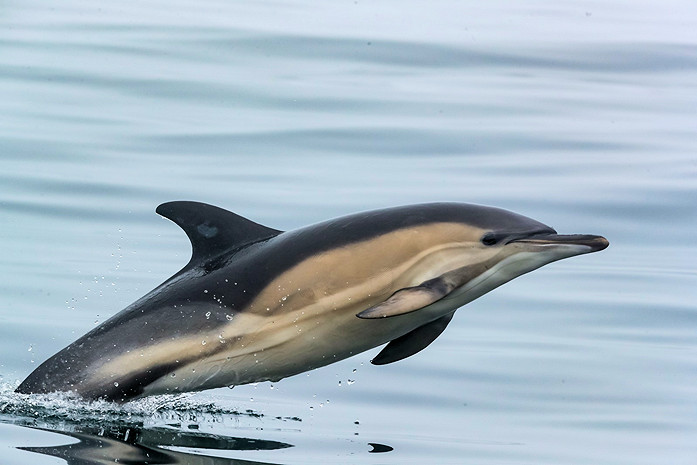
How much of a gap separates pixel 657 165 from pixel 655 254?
11.6 feet

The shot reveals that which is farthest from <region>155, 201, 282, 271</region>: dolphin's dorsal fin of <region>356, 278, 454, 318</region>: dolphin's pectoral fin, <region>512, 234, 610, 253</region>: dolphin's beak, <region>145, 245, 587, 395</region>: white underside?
<region>512, 234, 610, 253</region>: dolphin's beak

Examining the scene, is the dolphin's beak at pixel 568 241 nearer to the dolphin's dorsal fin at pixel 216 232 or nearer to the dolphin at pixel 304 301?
the dolphin at pixel 304 301

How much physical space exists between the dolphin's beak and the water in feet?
3.58

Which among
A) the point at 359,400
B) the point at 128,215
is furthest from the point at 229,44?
the point at 359,400

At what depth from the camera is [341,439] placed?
22.9ft

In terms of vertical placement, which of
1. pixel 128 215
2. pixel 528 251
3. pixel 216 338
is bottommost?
pixel 216 338

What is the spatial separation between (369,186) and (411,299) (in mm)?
7483

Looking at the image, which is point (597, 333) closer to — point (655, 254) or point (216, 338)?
point (655, 254)

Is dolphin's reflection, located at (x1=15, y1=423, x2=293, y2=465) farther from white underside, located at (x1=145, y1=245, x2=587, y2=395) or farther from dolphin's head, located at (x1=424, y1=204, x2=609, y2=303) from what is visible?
dolphin's head, located at (x1=424, y1=204, x2=609, y2=303)

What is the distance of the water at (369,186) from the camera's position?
Answer: 23.9 feet

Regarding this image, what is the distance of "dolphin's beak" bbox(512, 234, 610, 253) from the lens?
670 centimetres

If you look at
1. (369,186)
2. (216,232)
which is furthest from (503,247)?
(369,186)

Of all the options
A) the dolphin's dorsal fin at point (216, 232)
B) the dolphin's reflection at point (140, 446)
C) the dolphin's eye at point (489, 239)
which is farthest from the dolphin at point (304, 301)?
the dolphin's reflection at point (140, 446)

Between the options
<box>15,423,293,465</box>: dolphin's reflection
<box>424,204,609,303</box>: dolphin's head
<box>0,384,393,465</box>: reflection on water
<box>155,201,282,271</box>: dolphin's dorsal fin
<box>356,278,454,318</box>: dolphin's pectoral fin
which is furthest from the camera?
<box>155,201,282,271</box>: dolphin's dorsal fin
